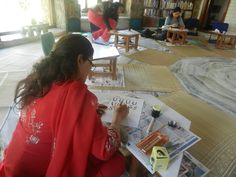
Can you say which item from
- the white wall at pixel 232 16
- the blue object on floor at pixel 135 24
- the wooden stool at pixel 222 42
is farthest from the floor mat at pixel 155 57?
the white wall at pixel 232 16

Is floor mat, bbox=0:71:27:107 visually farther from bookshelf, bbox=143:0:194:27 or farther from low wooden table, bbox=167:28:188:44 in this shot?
bookshelf, bbox=143:0:194:27

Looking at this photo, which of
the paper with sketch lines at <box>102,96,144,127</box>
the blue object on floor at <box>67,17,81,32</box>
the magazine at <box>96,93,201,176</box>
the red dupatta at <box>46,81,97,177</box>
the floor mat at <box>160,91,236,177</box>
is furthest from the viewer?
the blue object on floor at <box>67,17,81,32</box>

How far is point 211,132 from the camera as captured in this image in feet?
6.29

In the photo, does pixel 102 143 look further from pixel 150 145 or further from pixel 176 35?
pixel 176 35

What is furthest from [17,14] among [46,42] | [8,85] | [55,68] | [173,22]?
[55,68]

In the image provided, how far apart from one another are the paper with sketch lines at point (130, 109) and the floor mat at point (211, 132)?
810 millimetres

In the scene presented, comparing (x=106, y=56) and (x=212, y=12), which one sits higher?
(x=212, y=12)

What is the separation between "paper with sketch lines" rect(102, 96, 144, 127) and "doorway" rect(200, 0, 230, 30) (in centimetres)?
694

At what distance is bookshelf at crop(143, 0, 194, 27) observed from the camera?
21.6 ft

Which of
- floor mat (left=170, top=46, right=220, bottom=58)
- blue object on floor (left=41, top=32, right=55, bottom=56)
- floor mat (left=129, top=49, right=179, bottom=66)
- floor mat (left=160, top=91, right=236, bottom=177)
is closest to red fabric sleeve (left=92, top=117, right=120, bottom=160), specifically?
floor mat (left=160, top=91, right=236, bottom=177)

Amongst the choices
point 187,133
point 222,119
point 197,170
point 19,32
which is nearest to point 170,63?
point 222,119

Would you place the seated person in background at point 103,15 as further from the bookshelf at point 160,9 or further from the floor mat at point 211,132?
the bookshelf at point 160,9

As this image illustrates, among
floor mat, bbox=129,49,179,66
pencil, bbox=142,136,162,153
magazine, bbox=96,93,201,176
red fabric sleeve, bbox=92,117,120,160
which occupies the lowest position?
floor mat, bbox=129,49,179,66

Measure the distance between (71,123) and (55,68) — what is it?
235 millimetres
